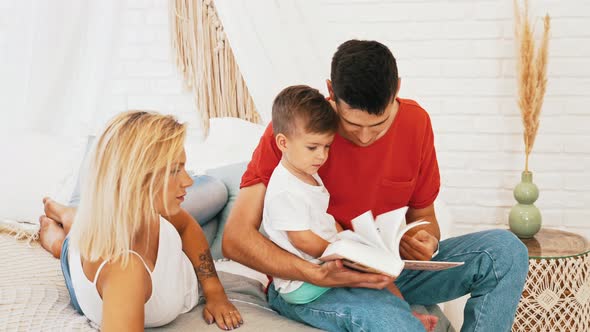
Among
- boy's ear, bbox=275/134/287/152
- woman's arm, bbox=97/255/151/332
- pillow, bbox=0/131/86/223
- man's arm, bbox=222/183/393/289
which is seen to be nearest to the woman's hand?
man's arm, bbox=222/183/393/289

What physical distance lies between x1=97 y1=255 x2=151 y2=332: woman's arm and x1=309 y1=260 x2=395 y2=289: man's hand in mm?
392

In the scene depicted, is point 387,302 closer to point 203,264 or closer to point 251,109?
point 203,264

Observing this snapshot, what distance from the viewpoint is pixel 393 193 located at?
1847 mm

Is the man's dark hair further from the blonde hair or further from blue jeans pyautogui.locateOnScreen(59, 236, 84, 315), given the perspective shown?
blue jeans pyautogui.locateOnScreen(59, 236, 84, 315)

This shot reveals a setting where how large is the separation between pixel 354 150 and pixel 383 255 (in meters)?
0.39

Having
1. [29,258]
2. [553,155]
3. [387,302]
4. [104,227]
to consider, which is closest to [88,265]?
[104,227]

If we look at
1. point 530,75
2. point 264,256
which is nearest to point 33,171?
point 264,256

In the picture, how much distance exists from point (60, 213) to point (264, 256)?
681 millimetres

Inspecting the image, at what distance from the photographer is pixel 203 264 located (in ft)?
5.64

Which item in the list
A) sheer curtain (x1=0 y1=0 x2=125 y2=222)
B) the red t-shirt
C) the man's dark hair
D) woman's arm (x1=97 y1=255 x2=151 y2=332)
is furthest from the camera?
sheer curtain (x1=0 y1=0 x2=125 y2=222)

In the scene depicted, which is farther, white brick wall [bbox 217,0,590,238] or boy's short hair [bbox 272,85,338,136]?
white brick wall [bbox 217,0,590,238]

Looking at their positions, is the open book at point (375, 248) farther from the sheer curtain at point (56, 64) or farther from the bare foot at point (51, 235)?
the sheer curtain at point (56, 64)

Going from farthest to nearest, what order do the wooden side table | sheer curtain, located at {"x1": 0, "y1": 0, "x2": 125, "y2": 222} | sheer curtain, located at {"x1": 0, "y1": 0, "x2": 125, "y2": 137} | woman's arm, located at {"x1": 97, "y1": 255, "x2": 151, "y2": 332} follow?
sheer curtain, located at {"x1": 0, "y1": 0, "x2": 125, "y2": 137}, sheer curtain, located at {"x1": 0, "y1": 0, "x2": 125, "y2": 222}, the wooden side table, woman's arm, located at {"x1": 97, "y1": 255, "x2": 151, "y2": 332}

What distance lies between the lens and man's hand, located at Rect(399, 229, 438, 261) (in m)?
1.69
